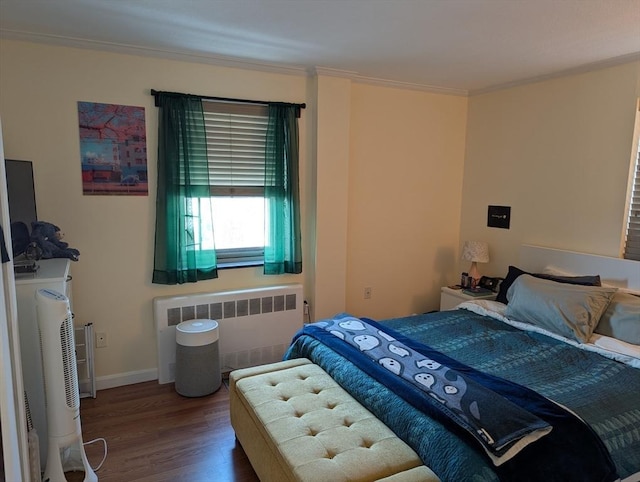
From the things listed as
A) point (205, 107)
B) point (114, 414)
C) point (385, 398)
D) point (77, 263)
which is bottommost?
point (114, 414)

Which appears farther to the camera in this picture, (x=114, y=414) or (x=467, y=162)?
(x=467, y=162)

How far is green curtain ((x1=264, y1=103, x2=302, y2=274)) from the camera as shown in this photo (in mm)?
3395

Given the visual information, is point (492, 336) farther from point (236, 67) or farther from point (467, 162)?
point (236, 67)

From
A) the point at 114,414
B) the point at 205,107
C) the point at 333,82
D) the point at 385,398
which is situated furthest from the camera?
the point at 333,82

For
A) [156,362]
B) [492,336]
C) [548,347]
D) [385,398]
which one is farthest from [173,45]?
[548,347]

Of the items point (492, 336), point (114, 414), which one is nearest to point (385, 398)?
point (492, 336)

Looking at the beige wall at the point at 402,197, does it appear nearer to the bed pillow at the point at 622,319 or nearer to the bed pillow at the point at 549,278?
the bed pillow at the point at 549,278

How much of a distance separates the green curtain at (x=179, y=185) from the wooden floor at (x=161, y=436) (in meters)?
0.85

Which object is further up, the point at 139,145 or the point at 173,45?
the point at 173,45

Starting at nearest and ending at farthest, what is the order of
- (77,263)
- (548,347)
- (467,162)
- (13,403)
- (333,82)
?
1. (13,403)
2. (548,347)
3. (77,263)
4. (333,82)
5. (467,162)

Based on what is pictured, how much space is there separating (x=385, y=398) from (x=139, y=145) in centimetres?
236

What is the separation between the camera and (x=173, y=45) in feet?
9.34

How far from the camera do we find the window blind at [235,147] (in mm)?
3250

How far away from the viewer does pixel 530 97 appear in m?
3.62
